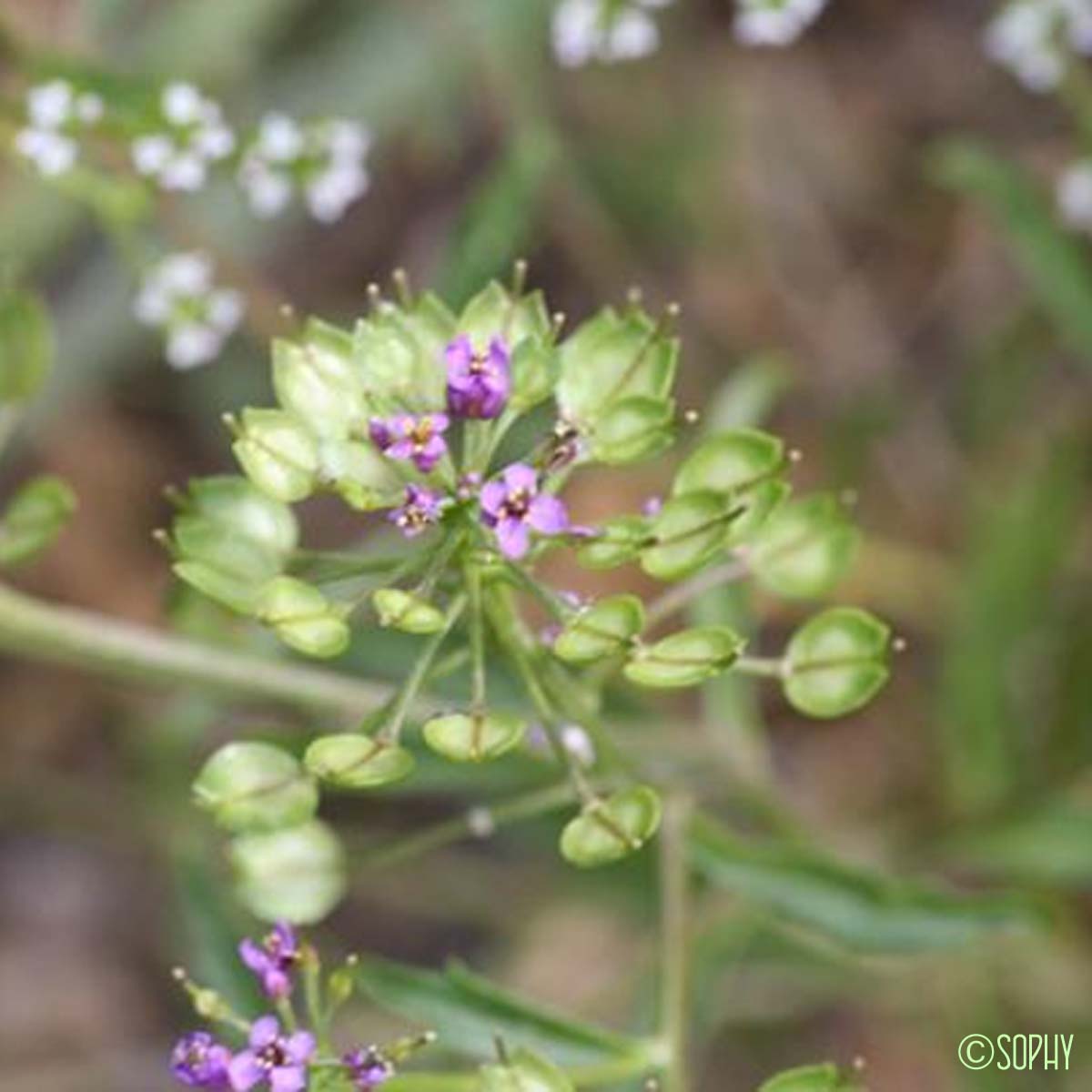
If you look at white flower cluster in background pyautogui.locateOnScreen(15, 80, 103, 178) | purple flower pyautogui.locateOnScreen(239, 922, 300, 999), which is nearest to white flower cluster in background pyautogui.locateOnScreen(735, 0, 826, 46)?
white flower cluster in background pyautogui.locateOnScreen(15, 80, 103, 178)

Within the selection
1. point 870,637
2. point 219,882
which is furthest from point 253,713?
point 870,637

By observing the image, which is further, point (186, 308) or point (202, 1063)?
point (186, 308)

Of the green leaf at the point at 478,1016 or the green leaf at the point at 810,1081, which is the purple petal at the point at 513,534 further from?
the green leaf at the point at 478,1016

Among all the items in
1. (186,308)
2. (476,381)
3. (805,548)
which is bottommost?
(476,381)

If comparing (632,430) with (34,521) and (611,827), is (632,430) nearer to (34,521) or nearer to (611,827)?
(611,827)

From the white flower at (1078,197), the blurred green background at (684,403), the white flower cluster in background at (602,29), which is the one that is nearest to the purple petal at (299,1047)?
the blurred green background at (684,403)

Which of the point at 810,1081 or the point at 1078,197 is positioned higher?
the point at 1078,197

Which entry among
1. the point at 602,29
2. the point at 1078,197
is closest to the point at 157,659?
the point at 602,29
